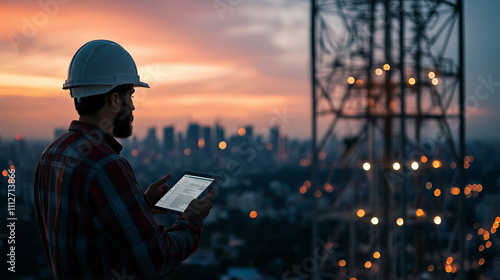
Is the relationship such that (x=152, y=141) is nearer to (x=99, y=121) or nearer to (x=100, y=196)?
(x=99, y=121)

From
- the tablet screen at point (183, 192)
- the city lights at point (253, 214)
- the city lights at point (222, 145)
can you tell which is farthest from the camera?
the city lights at point (253, 214)

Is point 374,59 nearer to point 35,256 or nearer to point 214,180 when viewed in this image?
point 35,256

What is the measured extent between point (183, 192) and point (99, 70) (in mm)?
460

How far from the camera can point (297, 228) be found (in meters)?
19.8

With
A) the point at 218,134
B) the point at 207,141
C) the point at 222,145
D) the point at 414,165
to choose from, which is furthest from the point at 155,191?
the point at 218,134

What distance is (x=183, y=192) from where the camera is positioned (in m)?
1.66

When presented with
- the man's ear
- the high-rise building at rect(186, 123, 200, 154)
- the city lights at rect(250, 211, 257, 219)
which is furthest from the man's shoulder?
the city lights at rect(250, 211, 257, 219)

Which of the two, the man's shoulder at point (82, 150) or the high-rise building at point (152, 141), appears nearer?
the man's shoulder at point (82, 150)

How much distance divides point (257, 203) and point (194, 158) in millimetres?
9248

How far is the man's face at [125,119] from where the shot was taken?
4.74ft

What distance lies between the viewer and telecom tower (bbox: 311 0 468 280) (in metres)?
7.61

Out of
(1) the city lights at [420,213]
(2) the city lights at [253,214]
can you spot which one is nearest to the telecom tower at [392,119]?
(1) the city lights at [420,213]

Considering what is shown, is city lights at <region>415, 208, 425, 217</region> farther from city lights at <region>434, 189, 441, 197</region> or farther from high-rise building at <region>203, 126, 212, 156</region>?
high-rise building at <region>203, 126, 212, 156</region>

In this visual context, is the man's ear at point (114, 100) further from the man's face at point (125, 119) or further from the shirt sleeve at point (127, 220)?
the shirt sleeve at point (127, 220)
